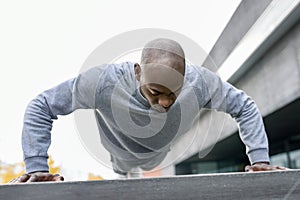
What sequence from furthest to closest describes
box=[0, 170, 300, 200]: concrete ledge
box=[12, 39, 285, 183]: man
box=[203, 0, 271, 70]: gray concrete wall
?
box=[203, 0, 271, 70]: gray concrete wall → box=[12, 39, 285, 183]: man → box=[0, 170, 300, 200]: concrete ledge

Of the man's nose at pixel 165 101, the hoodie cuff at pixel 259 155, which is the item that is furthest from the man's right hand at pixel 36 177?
the hoodie cuff at pixel 259 155

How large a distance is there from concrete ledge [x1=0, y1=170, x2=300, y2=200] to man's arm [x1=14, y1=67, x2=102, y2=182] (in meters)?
0.26

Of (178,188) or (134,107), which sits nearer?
(178,188)

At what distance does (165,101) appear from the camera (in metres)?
0.94

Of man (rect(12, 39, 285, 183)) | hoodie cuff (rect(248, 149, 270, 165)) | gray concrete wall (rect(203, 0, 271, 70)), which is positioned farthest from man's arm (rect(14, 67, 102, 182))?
gray concrete wall (rect(203, 0, 271, 70))

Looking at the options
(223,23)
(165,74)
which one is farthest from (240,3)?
(165,74)

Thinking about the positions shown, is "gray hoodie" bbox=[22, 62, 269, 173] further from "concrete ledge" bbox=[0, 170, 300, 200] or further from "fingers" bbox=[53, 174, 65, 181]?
"concrete ledge" bbox=[0, 170, 300, 200]

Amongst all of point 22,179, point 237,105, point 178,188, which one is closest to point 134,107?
point 237,105

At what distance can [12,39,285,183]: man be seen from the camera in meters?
0.93

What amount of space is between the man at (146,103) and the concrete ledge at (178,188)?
0.96ft

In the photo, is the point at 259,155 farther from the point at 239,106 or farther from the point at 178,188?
the point at 178,188

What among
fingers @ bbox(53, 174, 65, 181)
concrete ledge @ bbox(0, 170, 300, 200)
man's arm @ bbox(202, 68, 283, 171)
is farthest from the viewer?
man's arm @ bbox(202, 68, 283, 171)

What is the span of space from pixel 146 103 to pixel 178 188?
0.55 metres

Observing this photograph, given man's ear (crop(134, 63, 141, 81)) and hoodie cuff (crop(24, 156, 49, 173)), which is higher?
man's ear (crop(134, 63, 141, 81))
